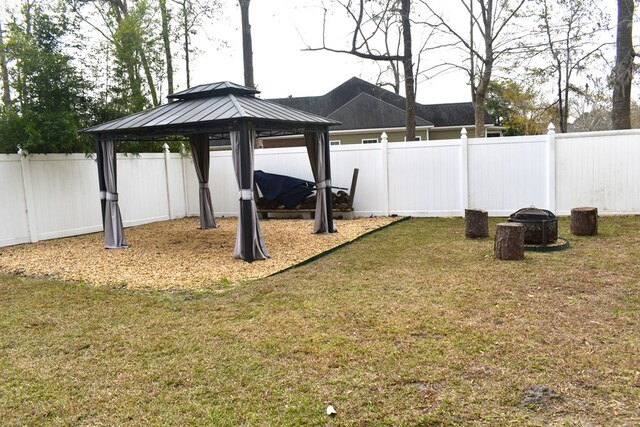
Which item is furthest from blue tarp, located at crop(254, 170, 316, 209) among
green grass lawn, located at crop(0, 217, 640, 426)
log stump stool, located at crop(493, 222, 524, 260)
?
log stump stool, located at crop(493, 222, 524, 260)

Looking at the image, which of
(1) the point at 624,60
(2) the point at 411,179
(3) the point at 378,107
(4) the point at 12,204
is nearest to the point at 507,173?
(2) the point at 411,179

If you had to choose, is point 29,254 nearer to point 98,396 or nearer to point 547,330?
point 98,396

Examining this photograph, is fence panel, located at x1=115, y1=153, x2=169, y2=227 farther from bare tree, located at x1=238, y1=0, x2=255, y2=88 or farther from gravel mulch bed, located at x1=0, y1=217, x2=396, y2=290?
bare tree, located at x1=238, y1=0, x2=255, y2=88

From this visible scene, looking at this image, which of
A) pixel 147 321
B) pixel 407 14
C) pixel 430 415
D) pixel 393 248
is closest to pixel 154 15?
pixel 407 14

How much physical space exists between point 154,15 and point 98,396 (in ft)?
44.8

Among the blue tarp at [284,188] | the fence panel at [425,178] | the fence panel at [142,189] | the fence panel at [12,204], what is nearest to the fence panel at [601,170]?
→ the fence panel at [425,178]

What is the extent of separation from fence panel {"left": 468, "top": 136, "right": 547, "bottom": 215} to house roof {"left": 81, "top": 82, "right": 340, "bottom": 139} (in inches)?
141

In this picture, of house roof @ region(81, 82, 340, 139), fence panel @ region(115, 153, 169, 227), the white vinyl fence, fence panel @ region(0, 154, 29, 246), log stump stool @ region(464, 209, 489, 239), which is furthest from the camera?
fence panel @ region(115, 153, 169, 227)

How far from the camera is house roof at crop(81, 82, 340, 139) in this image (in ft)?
25.1

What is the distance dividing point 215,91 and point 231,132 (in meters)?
1.94

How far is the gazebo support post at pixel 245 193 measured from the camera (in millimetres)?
7375

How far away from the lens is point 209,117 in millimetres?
Answer: 7590

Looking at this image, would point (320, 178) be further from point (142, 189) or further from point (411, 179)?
point (142, 189)

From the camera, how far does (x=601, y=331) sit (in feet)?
13.5
